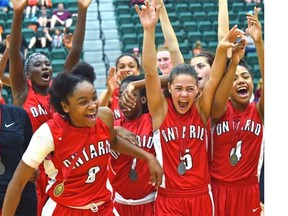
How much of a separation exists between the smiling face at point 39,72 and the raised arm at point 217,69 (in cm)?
121

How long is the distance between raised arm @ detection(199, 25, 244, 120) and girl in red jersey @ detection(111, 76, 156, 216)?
1.46 ft

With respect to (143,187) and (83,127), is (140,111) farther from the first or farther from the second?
(83,127)

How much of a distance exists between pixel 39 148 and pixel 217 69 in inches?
50.1

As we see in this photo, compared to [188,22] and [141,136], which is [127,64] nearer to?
[141,136]

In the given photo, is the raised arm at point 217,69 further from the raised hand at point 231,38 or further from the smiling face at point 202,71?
the smiling face at point 202,71


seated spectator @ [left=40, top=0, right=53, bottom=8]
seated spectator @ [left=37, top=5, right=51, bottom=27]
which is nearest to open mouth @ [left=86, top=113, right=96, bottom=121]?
seated spectator @ [left=37, top=5, right=51, bottom=27]

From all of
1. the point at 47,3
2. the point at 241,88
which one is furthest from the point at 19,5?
the point at 47,3

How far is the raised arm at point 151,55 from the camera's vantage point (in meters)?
3.54

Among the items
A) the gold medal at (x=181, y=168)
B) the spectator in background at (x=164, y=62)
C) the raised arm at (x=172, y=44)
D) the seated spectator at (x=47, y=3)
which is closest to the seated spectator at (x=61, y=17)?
the seated spectator at (x=47, y=3)

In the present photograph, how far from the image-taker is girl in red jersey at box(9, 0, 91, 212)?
13.4 feet

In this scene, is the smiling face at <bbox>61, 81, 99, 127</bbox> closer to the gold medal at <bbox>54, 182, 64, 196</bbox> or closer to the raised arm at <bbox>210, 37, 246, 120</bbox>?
the gold medal at <bbox>54, 182, 64, 196</bbox>

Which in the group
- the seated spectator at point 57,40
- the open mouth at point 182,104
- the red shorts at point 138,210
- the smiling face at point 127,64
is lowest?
the red shorts at point 138,210
